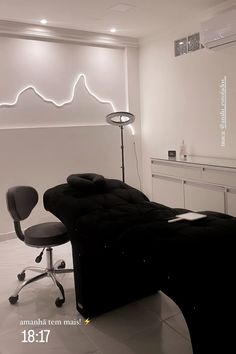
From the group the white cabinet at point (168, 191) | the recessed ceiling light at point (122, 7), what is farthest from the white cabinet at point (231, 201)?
the recessed ceiling light at point (122, 7)

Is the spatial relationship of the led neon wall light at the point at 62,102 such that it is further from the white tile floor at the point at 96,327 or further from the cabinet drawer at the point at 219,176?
the white tile floor at the point at 96,327

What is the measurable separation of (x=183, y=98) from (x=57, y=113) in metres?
1.64

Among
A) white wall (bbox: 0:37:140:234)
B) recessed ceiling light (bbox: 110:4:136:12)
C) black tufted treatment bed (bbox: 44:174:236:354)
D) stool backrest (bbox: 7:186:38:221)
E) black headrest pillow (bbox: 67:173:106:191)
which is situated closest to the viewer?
black tufted treatment bed (bbox: 44:174:236:354)

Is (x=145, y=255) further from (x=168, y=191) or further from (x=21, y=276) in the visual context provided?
(x=168, y=191)

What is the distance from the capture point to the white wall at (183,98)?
4062 mm

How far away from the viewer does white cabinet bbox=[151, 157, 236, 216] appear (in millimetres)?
3693

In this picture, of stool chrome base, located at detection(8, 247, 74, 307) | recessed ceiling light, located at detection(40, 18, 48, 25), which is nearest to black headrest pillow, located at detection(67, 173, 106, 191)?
stool chrome base, located at detection(8, 247, 74, 307)

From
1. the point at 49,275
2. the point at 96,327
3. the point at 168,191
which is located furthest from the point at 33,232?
the point at 168,191

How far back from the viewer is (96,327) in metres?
2.41

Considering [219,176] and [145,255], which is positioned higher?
[219,176]

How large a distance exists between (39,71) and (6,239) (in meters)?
2.12

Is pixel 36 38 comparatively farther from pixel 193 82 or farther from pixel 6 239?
pixel 6 239

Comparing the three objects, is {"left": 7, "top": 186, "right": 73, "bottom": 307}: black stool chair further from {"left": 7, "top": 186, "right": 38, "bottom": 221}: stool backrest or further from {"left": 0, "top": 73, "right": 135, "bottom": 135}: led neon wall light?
{"left": 0, "top": 73, "right": 135, "bottom": 135}: led neon wall light

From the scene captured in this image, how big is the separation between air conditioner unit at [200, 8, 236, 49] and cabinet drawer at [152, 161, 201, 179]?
1333 mm
